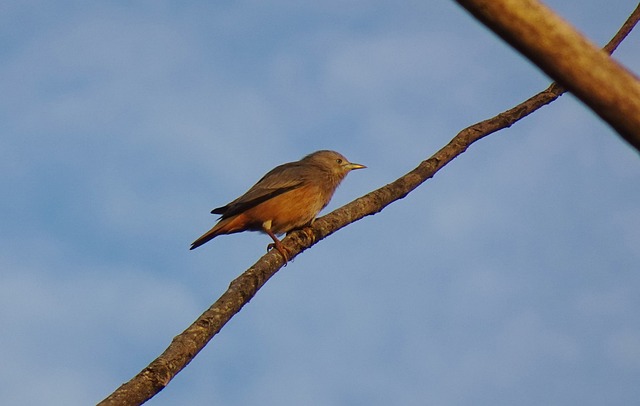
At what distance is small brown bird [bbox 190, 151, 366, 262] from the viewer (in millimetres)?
9391

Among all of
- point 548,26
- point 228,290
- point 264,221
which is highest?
point 264,221

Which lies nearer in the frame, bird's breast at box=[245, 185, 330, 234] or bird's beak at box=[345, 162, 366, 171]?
bird's breast at box=[245, 185, 330, 234]

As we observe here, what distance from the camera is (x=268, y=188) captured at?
32.3 ft

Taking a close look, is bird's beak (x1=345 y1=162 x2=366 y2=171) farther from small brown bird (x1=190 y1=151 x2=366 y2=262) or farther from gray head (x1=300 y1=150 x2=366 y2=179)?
small brown bird (x1=190 y1=151 x2=366 y2=262)

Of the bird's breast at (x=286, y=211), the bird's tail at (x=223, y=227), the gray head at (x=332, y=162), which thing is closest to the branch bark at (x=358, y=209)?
the bird's breast at (x=286, y=211)

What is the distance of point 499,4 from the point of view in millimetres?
2396

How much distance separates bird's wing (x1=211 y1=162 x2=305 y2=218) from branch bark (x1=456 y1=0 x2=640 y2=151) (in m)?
7.25

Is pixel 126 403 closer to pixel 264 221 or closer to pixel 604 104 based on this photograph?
pixel 604 104

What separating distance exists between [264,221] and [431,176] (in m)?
2.55

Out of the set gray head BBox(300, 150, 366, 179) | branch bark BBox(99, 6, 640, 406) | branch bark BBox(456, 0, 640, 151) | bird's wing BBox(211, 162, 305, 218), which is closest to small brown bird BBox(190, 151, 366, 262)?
bird's wing BBox(211, 162, 305, 218)

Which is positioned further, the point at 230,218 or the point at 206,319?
the point at 230,218

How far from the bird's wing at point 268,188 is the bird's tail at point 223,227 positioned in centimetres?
7

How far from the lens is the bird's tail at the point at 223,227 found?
9469mm

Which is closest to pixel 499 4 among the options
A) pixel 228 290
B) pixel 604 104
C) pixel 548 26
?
pixel 548 26
